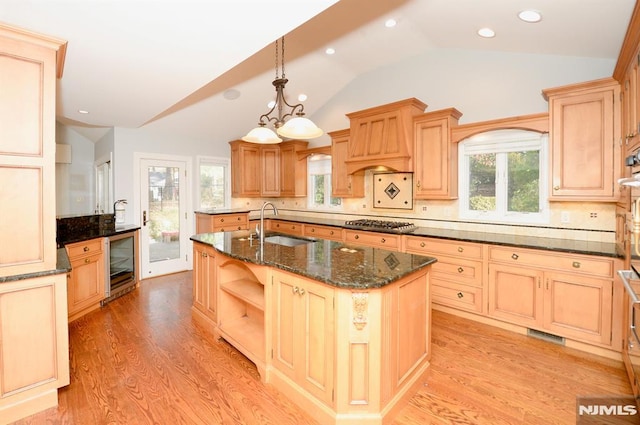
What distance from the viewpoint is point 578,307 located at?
8.77ft

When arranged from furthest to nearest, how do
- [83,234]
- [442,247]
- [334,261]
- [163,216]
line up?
[163,216] → [83,234] → [442,247] → [334,261]

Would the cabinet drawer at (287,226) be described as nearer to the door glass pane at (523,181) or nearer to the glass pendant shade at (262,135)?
the glass pendant shade at (262,135)

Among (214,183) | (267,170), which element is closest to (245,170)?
(267,170)

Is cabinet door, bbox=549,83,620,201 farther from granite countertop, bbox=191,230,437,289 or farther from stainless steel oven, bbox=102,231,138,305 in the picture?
stainless steel oven, bbox=102,231,138,305

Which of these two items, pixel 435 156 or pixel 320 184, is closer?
pixel 435 156

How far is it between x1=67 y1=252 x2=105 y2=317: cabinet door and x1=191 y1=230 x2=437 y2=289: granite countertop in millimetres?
1605

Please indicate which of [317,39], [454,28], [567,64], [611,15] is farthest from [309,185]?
[611,15]

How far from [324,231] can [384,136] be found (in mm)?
1737

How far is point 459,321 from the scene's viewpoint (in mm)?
3357

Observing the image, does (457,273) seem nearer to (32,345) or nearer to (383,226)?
(383,226)

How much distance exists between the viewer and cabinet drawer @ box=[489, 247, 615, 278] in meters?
2.54

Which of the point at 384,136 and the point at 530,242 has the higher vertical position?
the point at 384,136

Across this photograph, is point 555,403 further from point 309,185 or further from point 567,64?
point 309,185

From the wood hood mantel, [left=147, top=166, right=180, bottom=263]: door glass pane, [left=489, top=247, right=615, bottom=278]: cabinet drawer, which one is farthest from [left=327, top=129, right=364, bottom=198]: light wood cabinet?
[left=147, top=166, right=180, bottom=263]: door glass pane
